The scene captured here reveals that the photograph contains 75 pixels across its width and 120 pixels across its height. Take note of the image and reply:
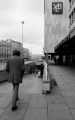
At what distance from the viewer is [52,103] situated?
17.2 feet

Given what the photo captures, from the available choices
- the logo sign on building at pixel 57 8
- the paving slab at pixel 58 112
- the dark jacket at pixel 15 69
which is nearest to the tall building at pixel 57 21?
the logo sign on building at pixel 57 8

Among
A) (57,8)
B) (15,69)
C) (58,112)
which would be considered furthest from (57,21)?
(58,112)

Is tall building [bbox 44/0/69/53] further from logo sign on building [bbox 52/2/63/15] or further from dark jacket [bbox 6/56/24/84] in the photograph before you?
dark jacket [bbox 6/56/24/84]

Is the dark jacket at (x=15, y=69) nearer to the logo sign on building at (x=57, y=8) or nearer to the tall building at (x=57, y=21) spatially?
the tall building at (x=57, y=21)

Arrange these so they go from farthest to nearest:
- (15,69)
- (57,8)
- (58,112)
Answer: (57,8) < (15,69) < (58,112)

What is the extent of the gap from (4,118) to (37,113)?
2.96 ft

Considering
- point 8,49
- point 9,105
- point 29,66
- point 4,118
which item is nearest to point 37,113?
point 4,118

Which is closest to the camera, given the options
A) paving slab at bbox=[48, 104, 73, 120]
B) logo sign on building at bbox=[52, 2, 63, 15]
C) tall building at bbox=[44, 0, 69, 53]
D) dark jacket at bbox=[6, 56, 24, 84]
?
paving slab at bbox=[48, 104, 73, 120]

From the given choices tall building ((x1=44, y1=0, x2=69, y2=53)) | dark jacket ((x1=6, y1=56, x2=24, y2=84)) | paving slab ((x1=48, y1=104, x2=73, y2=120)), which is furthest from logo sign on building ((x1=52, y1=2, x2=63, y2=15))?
paving slab ((x1=48, y1=104, x2=73, y2=120))

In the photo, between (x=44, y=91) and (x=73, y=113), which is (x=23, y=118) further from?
(x=44, y=91)

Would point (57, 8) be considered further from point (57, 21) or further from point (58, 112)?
point (57, 21)

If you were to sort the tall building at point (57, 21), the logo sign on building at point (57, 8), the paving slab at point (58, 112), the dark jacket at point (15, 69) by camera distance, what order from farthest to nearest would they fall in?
the tall building at point (57, 21), the logo sign on building at point (57, 8), the dark jacket at point (15, 69), the paving slab at point (58, 112)

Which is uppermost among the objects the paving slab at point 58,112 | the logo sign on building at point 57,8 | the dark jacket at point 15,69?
the logo sign on building at point 57,8

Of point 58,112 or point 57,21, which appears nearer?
point 58,112
